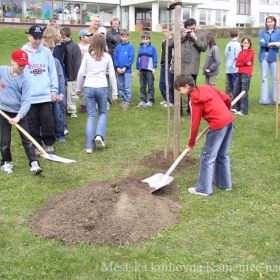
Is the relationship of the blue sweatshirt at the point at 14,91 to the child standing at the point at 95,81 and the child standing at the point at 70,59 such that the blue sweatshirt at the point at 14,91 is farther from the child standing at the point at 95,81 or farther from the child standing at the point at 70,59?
the child standing at the point at 70,59

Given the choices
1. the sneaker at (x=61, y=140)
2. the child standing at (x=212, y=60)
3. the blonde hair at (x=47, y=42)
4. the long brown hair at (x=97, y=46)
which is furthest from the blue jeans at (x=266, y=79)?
the blonde hair at (x=47, y=42)

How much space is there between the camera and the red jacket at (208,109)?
579 cm

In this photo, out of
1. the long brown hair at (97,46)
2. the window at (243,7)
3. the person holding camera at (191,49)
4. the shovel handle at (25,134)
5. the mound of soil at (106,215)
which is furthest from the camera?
the window at (243,7)

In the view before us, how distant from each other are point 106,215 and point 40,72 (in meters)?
3.26

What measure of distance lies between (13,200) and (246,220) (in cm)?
290

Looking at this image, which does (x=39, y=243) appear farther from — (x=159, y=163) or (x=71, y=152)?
(x=71, y=152)

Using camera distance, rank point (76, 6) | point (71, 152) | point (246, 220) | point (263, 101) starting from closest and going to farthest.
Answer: point (246, 220) < point (71, 152) < point (263, 101) < point (76, 6)

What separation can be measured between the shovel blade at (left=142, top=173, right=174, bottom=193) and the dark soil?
0.39 ft

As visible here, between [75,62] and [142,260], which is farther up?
[75,62]

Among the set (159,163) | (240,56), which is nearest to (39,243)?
(159,163)

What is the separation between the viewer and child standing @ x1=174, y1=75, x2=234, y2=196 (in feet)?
19.0

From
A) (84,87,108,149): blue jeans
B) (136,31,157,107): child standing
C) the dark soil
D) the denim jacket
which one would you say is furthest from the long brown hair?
the denim jacket

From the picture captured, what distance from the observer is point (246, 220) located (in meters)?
5.36

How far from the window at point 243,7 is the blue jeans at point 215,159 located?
56456mm
